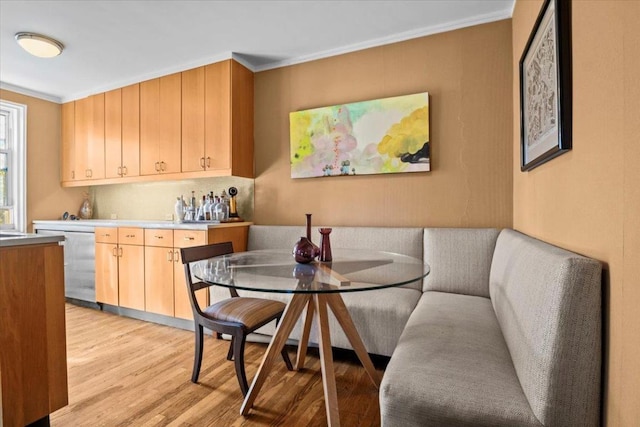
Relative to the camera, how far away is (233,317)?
182 centimetres

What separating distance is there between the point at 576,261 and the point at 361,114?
7.22ft

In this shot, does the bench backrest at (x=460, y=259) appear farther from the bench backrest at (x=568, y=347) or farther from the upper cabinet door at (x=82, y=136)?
the upper cabinet door at (x=82, y=136)

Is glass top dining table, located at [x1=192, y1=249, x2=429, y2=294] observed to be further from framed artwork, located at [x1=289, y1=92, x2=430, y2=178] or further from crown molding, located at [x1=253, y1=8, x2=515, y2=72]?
crown molding, located at [x1=253, y1=8, x2=515, y2=72]

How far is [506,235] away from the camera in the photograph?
2014 millimetres

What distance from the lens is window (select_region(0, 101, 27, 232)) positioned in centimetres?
382

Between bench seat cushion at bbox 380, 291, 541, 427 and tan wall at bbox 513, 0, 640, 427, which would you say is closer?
tan wall at bbox 513, 0, 640, 427

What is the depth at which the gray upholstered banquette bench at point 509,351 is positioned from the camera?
92 centimetres

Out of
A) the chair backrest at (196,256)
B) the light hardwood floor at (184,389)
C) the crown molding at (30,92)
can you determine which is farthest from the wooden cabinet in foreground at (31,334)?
the crown molding at (30,92)

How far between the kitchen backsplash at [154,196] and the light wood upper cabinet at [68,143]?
374 mm

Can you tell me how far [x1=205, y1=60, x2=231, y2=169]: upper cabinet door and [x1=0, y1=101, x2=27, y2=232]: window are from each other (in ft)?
8.34

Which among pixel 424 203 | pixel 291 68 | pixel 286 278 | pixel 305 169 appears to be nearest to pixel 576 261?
pixel 286 278

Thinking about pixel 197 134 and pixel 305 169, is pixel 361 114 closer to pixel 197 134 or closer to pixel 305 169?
pixel 305 169

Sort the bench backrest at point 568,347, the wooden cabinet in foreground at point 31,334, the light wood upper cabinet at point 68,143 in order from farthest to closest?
the light wood upper cabinet at point 68,143 < the wooden cabinet in foreground at point 31,334 < the bench backrest at point 568,347

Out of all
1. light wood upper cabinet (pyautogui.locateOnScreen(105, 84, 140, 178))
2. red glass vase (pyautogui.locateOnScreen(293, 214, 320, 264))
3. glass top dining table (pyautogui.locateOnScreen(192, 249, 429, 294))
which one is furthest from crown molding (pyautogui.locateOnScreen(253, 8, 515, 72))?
red glass vase (pyautogui.locateOnScreen(293, 214, 320, 264))
